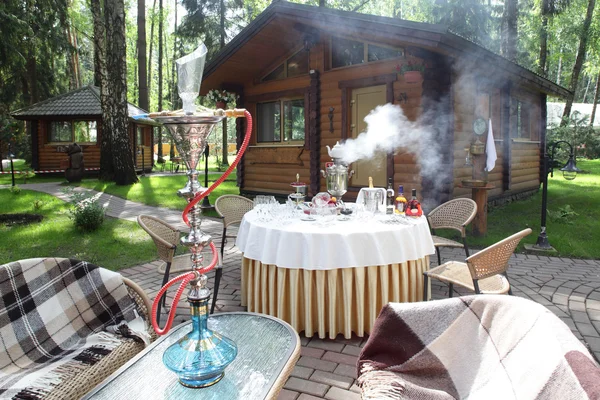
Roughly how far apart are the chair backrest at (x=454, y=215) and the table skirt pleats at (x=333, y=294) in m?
1.53

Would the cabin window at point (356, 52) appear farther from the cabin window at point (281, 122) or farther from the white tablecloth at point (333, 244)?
the white tablecloth at point (333, 244)

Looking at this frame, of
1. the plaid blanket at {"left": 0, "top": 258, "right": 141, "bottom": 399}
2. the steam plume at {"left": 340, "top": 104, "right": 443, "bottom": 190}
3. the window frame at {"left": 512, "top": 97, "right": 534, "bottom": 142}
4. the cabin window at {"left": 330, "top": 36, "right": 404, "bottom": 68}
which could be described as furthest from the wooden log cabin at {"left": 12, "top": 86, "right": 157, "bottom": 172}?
the plaid blanket at {"left": 0, "top": 258, "right": 141, "bottom": 399}

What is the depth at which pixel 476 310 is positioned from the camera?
1.59 meters

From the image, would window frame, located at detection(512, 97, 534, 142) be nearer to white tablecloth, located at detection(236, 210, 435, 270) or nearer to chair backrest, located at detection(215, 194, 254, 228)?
chair backrest, located at detection(215, 194, 254, 228)

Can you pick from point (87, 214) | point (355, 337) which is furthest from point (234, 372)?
point (87, 214)

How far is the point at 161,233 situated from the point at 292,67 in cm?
703

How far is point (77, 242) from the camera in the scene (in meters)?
6.19

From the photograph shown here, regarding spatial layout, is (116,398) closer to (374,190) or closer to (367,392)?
(367,392)

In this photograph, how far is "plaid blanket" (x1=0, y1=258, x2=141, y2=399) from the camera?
1.93 meters

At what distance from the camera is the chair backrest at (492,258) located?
9.39 ft

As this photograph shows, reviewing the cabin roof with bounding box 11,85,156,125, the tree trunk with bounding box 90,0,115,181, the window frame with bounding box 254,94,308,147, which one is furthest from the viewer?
the cabin roof with bounding box 11,85,156,125

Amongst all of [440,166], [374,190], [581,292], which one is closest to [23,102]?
[440,166]

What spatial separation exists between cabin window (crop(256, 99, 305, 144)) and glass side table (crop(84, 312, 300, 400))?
7.99 m

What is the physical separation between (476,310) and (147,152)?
63.3ft
